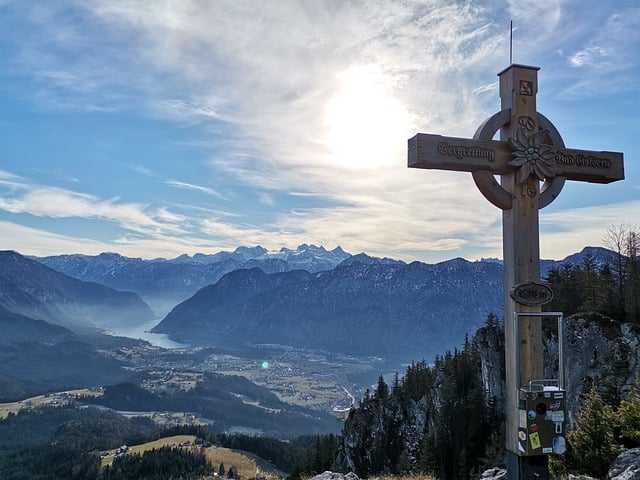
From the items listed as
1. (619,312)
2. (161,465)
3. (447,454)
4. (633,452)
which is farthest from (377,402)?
(161,465)

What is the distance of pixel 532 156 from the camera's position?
7.88 meters

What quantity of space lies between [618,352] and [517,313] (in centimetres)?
2286

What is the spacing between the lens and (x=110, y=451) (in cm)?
14438

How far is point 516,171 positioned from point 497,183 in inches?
13.5

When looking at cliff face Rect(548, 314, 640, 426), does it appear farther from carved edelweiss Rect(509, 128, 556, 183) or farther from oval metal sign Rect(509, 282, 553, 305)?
carved edelweiss Rect(509, 128, 556, 183)

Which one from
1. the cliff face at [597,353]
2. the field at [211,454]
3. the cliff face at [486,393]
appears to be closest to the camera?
the cliff face at [597,353]

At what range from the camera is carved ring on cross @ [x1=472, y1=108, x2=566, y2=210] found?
7.85 m

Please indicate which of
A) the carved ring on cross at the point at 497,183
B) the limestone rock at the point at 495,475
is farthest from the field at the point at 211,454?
the carved ring on cross at the point at 497,183

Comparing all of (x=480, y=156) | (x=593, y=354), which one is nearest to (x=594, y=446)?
(x=480, y=156)

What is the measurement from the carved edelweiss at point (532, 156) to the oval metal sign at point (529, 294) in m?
1.68

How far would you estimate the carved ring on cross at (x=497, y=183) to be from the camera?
785 cm

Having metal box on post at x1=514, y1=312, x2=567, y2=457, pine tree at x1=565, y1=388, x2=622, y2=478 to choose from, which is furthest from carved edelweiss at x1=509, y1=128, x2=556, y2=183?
pine tree at x1=565, y1=388, x2=622, y2=478

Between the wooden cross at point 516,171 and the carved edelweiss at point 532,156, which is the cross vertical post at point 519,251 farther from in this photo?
the carved edelweiss at point 532,156

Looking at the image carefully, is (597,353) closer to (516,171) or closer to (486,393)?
(486,393)
